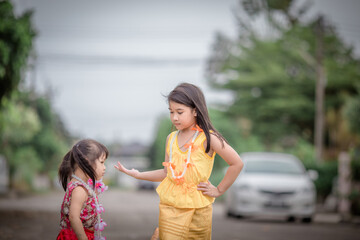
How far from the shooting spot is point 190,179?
3.53m

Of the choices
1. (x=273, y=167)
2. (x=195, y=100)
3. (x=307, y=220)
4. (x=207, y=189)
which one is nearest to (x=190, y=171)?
(x=207, y=189)

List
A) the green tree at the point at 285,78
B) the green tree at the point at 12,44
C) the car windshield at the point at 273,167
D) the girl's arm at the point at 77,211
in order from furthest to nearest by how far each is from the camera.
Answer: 1. the green tree at the point at 285,78
2. the car windshield at the point at 273,167
3. the green tree at the point at 12,44
4. the girl's arm at the point at 77,211

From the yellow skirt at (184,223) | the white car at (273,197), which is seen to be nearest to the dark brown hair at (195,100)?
the yellow skirt at (184,223)

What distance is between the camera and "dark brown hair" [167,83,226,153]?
3561 millimetres

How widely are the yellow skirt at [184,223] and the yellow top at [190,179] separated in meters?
0.05

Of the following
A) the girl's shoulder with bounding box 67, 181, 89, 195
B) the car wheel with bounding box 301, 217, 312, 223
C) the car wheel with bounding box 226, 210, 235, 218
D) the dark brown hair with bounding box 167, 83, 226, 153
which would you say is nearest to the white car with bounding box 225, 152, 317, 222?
the car wheel with bounding box 301, 217, 312, 223

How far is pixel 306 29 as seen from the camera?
112 ft

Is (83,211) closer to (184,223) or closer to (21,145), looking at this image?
(184,223)

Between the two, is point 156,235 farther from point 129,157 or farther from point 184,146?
point 129,157

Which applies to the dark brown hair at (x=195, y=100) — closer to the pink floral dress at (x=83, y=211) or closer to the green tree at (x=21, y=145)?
the pink floral dress at (x=83, y=211)

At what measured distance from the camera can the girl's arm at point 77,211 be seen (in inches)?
132

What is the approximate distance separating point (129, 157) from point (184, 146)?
130275mm

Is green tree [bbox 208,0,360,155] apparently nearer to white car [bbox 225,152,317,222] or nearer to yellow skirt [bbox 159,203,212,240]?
white car [bbox 225,152,317,222]

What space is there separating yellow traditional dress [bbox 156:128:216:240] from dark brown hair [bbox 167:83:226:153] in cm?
6
